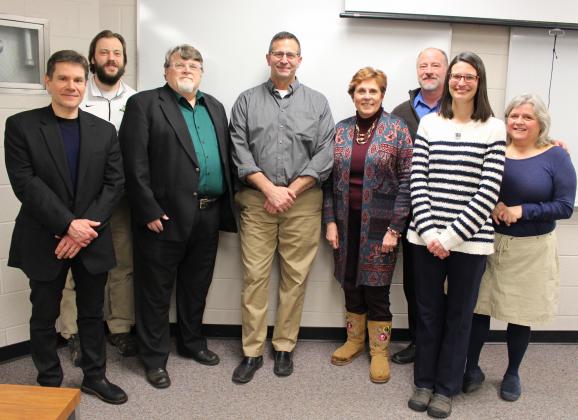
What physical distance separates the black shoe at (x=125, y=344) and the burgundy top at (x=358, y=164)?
1407mm

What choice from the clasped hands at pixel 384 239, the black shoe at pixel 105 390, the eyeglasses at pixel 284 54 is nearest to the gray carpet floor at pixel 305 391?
the black shoe at pixel 105 390

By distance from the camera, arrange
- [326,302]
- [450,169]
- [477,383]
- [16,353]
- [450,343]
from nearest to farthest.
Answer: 1. [450,169]
2. [450,343]
3. [477,383]
4. [16,353]
5. [326,302]

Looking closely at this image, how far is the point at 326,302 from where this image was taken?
119 inches

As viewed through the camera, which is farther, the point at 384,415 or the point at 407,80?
the point at 407,80

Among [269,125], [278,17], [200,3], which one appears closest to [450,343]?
[269,125]

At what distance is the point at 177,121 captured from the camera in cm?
238

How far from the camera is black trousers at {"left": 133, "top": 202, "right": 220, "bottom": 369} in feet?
8.04

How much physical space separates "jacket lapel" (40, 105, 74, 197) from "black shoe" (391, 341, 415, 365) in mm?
1886

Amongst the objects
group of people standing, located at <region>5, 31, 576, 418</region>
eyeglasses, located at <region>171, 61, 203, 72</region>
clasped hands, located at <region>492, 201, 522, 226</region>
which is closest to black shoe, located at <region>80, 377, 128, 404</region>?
group of people standing, located at <region>5, 31, 576, 418</region>

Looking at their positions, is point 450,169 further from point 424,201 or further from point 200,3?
point 200,3

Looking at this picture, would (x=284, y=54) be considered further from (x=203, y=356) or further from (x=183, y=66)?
(x=203, y=356)

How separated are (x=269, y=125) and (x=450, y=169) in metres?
0.91

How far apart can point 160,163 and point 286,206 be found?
0.63m

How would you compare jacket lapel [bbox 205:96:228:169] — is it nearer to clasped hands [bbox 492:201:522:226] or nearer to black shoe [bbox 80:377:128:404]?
black shoe [bbox 80:377:128:404]
